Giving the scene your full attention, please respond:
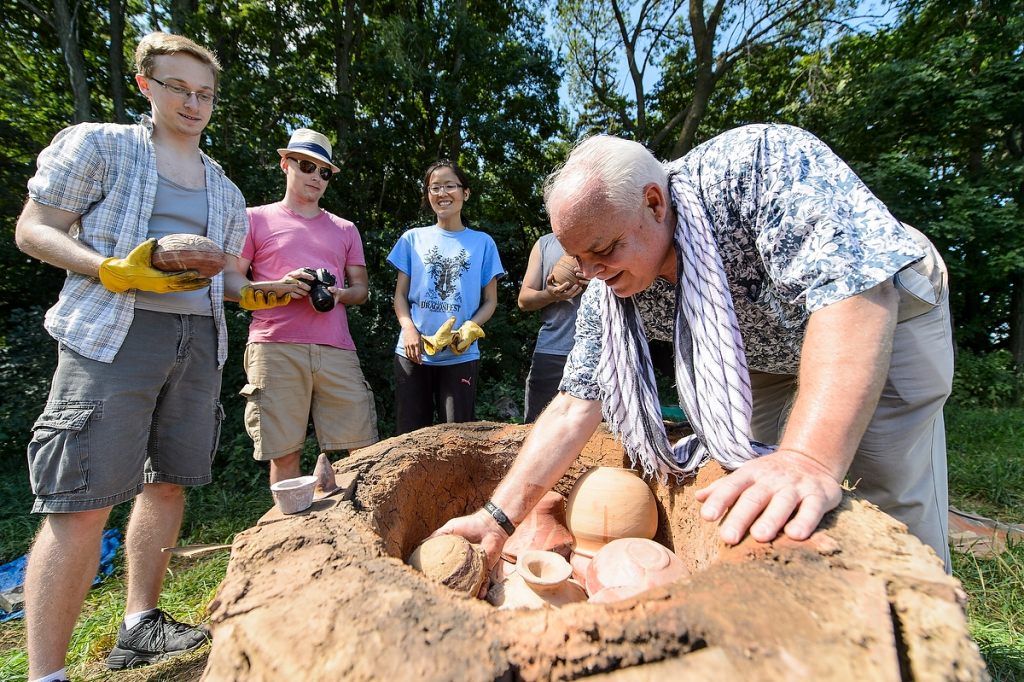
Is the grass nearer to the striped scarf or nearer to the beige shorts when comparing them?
the beige shorts

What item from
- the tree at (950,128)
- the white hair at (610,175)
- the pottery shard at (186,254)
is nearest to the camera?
the white hair at (610,175)

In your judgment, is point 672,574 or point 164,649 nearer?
point 672,574

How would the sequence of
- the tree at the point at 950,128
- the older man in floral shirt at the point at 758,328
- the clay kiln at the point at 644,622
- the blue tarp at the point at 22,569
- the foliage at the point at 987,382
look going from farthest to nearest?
the foliage at the point at 987,382 → the tree at the point at 950,128 → the blue tarp at the point at 22,569 → the older man in floral shirt at the point at 758,328 → the clay kiln at the point at 644,622

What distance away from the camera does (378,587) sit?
963 mm

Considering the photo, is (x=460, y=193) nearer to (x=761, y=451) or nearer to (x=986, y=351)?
(x=761, y=451)

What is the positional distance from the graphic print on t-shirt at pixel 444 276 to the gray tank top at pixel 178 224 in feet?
4.11

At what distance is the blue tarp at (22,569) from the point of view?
254cm

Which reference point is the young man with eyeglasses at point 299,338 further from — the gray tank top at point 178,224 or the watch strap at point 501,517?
the watch strap at point 501,517

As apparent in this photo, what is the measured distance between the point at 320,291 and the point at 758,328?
201 centimetres

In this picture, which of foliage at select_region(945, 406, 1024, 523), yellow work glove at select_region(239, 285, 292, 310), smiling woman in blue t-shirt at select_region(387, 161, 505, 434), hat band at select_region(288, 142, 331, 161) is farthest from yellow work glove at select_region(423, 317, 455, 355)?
foliage at select_region(945, 406, 1024, 523)

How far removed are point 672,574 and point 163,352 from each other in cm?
186

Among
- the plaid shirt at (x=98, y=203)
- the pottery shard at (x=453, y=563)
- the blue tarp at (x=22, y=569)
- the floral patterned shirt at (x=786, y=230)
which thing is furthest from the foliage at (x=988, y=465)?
the blue tarp at (x=22, y=569)

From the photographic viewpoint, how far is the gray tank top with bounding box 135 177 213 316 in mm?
1930

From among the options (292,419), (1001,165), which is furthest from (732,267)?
(1001,165)
